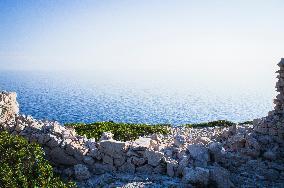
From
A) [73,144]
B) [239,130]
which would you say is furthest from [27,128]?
[239,130]

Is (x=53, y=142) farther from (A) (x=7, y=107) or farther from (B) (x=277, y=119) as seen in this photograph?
(B) (x=277, y=119)

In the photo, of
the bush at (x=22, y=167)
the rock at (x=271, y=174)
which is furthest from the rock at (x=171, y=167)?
the bush at (x=22, y=167)

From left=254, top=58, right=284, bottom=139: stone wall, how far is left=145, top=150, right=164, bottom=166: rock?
810cm

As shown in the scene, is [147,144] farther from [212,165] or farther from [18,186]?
[18,186]

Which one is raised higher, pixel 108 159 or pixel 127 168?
pixel 108 159

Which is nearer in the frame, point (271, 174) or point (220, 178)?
point (220, 178)

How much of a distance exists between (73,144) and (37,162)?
11.1ft

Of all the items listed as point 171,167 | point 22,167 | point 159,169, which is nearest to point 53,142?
point 22,167

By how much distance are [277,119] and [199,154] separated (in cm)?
714

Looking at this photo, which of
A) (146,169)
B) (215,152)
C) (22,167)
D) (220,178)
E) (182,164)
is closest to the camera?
(22,167)

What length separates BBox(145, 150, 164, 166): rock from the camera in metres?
16.0

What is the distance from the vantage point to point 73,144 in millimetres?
16328

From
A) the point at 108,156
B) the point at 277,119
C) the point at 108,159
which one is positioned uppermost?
the point at 277,119

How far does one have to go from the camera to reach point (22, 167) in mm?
12492
